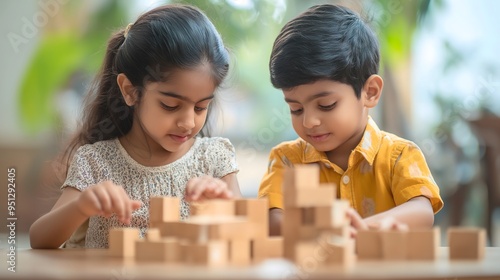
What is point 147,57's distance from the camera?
1.59m

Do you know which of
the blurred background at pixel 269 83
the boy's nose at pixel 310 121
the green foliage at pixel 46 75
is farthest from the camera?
the green foliage at pixel 46 75

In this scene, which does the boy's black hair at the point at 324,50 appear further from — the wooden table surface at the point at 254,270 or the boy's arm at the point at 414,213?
the wooden table surface at the point at 254,270

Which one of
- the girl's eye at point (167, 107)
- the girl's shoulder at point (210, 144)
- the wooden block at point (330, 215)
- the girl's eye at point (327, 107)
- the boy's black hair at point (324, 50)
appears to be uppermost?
the boy's black hair at point (324, 50)

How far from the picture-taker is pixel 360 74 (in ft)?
5.22

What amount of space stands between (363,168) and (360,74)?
0.70 feet

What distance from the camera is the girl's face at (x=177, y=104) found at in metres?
1.51

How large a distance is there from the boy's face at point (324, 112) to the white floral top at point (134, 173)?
29 cm

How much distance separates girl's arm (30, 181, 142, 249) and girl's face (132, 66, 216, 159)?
0.25 metres

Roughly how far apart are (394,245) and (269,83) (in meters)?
2.39

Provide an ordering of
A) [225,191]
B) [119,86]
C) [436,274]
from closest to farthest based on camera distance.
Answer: [436,274] → [225,191] → [119,86]

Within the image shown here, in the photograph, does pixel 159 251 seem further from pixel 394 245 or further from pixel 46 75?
pixel 46 75

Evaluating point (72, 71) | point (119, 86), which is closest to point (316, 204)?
point (119, 86)

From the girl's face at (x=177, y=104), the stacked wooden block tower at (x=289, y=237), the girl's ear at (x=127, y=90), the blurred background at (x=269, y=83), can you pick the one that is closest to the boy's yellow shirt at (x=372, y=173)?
the girl's face at (x=177, y=104)

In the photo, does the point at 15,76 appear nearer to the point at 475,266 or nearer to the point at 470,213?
the point at 470,213
